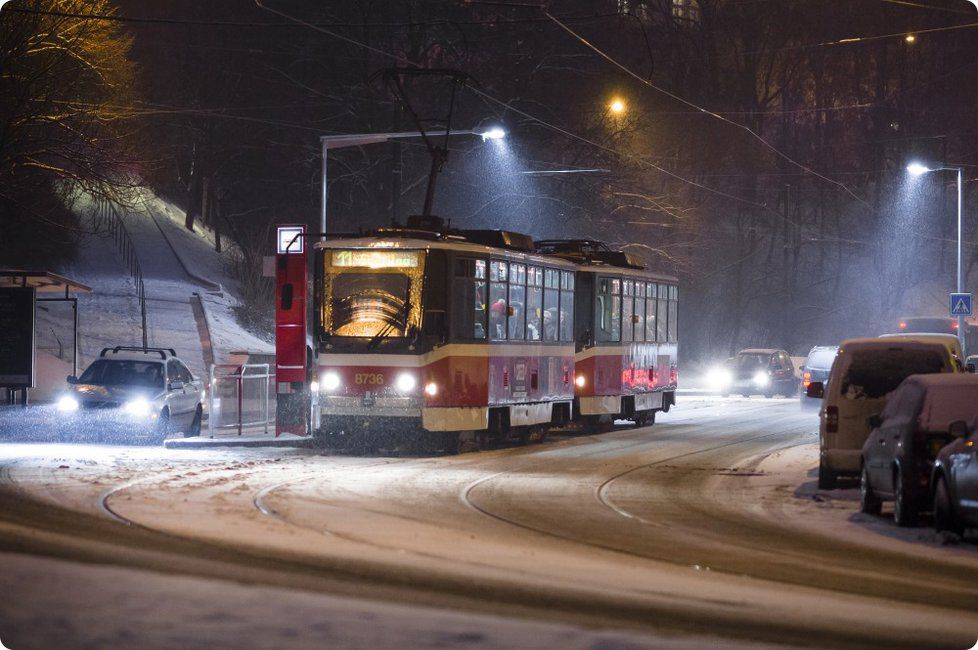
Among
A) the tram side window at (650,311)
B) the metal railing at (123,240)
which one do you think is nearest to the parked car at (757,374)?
the tram side window at (650,311)

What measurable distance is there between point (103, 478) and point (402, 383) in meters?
6.64

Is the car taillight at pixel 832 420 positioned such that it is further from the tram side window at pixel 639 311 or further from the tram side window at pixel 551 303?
the tram side window at pixel 639 311

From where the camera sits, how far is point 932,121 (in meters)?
82.1

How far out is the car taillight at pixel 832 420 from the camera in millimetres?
19109

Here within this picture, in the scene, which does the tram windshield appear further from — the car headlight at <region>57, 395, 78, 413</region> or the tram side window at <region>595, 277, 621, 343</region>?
the tram side window at <region>595, 277, 621, 343</region>

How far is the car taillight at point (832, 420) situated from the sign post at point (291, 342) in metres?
11.5

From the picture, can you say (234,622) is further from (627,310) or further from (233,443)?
(627,310)

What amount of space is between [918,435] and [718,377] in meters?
49.9

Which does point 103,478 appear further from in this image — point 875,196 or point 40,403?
point 875,196

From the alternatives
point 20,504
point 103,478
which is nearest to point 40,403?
point 103,478

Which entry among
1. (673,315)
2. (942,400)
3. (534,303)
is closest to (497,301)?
(534,303)

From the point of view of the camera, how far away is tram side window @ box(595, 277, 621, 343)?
108ft

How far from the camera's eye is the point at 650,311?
121ft

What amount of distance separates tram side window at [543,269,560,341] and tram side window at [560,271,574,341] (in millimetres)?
266
